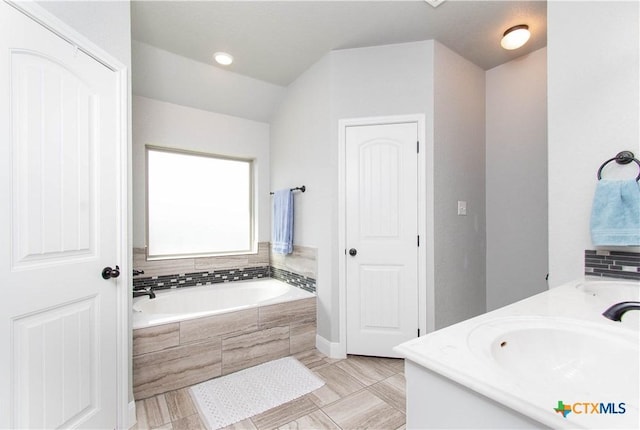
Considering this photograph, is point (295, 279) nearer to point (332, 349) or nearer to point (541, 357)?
point (332, 349)

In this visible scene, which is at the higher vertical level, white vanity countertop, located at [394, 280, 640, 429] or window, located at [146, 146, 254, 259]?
window, located at [146, 146, 254, 259]

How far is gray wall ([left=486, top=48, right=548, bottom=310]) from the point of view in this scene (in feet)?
7.96

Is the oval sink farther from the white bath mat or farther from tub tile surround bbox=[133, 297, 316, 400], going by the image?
tub tile surround bbox=[133, 297, 316, 400]

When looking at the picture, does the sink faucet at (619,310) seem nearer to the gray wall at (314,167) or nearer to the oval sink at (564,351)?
the oval sink at (564,351)

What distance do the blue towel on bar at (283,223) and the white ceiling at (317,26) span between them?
1296 millimetres

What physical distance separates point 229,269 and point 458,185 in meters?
2.52

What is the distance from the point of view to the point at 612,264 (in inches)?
51.3

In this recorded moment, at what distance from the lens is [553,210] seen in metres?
1.51

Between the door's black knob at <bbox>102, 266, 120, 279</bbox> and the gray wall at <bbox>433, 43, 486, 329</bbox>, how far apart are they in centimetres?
217

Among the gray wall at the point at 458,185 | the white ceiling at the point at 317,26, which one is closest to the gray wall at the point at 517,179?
the gray wall at the point at 458,185

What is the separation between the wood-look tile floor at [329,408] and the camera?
1.58 metres

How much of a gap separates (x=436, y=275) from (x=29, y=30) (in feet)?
8.96

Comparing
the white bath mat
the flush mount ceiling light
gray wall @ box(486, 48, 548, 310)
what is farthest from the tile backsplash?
the flush mount ceiling light

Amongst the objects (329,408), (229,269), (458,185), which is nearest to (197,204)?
(229,269)
